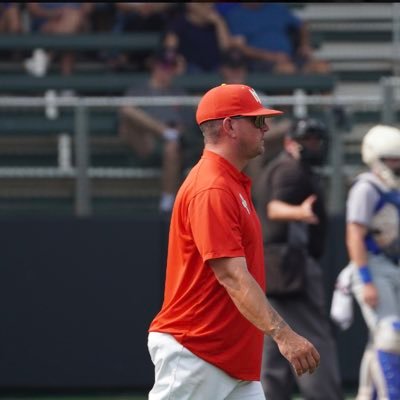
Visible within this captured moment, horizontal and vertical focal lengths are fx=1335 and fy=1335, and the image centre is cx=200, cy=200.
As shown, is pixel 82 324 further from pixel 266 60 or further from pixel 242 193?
pixel 242 193

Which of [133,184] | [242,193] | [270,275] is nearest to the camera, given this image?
[242,193]

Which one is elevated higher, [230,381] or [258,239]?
[258,239]

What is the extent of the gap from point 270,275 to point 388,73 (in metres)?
7.11

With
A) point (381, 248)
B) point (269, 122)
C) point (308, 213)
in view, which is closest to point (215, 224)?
point (308, 213)

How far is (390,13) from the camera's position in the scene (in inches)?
596

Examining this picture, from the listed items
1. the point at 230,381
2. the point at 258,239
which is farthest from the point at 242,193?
the point at 230,381

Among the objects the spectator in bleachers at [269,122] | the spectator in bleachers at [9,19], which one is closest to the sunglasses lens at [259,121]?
the spectator in bleachers at [269,122]

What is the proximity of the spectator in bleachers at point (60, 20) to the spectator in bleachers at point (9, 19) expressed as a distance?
6.0 inches

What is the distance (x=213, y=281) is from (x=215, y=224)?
0.86 feet

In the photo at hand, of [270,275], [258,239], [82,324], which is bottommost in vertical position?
[82,324]

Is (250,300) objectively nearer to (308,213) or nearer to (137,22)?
(308,213)

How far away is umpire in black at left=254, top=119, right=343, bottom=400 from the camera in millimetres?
7781

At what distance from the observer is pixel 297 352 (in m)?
4.73

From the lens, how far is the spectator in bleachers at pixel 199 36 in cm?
1310
